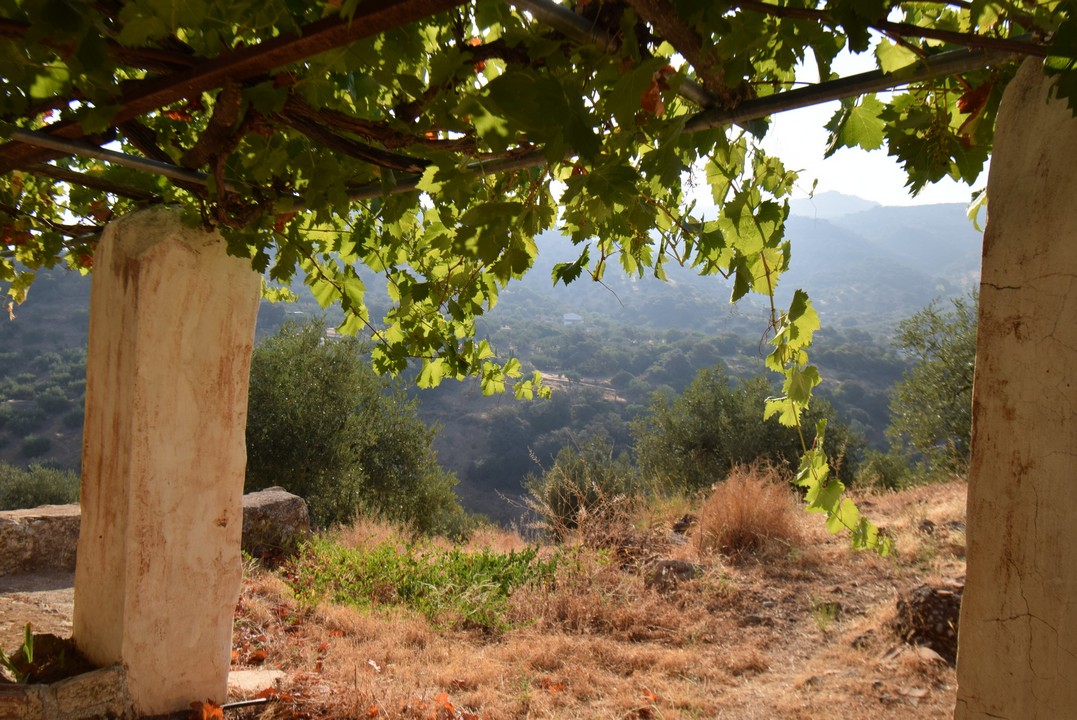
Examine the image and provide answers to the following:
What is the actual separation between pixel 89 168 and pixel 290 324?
11.5m

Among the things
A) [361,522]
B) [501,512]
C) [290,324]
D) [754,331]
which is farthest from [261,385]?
[754,331]

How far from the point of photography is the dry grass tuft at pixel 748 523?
250 inches

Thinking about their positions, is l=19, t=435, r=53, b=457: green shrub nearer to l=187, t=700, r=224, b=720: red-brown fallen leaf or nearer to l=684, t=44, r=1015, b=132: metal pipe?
l=187, t=700, r=224, b=720: red-brown fallen leaf

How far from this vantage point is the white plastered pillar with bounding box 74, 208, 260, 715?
2.30 m

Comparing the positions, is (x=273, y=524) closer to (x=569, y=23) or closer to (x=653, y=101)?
(x=653, y=101)

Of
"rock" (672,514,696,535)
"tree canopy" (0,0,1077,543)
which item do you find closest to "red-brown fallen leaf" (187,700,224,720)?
"tree canopy" (0,0,1077,543)

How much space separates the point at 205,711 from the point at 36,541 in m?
3.33

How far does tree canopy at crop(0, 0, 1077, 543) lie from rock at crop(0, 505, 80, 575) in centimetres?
350

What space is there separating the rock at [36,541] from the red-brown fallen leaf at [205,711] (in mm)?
3094

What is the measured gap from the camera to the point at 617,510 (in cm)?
651

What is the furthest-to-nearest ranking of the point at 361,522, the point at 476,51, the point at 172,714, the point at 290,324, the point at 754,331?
the point at 754,331, the point at 290,324, the point at 361,522, the point at 172,714, the point at 476,51

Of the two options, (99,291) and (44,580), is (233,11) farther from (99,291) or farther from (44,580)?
(44,580)

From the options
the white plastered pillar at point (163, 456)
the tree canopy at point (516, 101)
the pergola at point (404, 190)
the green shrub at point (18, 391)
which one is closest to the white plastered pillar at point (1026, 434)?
the pergola at point (404, 190)

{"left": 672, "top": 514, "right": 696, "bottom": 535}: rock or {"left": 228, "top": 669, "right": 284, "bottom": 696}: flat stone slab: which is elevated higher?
{"left": 228, "top": 669, "right": 284, "bottom": 696}: flat stone slab
